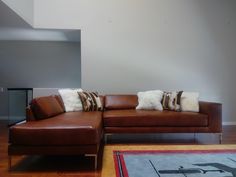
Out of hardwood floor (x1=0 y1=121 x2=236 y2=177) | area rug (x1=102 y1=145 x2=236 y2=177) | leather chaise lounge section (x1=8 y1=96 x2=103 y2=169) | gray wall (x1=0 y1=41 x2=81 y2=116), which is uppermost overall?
gray wall (x1=0 y1=41 x2=81 y2=116)

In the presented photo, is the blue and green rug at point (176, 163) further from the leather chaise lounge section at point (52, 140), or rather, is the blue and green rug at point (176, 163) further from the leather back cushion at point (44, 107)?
the leather back cushion at point (44, 107)

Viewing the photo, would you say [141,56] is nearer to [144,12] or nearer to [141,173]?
[144,12]

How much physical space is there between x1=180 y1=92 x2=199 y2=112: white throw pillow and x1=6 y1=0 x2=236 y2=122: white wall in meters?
1.00

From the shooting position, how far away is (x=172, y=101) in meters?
3.99

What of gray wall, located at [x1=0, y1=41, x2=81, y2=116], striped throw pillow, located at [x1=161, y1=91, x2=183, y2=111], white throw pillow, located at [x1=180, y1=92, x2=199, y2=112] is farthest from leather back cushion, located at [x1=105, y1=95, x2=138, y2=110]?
gray wall, located at [x1=0, y1=41, x2=81, y2=116]

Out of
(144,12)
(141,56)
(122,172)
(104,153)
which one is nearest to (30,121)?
(104,153)

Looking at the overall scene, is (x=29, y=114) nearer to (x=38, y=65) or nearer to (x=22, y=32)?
(x=22, y=32)

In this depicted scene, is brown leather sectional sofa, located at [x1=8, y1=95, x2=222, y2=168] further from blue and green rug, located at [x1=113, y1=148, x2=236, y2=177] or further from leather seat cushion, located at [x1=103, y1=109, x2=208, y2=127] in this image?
blue and green rug, located at [x1=113, y1=148, x2=236, y2=177]

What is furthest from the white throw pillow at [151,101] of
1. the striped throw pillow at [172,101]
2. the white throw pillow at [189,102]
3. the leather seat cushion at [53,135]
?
the leather seat cushion at [53,135]

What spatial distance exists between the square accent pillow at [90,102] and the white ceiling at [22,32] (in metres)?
1.70

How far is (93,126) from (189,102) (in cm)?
196

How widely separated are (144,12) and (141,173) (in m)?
3.56

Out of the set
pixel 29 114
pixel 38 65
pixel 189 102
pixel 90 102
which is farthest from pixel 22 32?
pixel 189 102

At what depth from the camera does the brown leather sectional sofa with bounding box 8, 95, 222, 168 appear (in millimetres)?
2490
